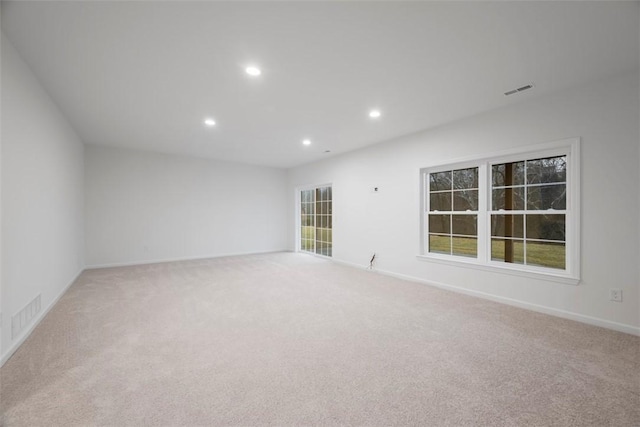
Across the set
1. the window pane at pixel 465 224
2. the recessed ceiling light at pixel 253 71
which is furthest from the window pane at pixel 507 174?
the recessed ceiling light at pixel 253 71

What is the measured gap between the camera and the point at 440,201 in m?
4.13

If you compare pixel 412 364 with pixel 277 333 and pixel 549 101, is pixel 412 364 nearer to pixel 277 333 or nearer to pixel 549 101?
pixel 277 333

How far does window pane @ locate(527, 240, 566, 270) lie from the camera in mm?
2998

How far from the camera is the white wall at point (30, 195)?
2.03 metres

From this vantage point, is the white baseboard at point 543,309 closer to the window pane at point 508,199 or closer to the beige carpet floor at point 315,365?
the beige carpet floor at point 315,365

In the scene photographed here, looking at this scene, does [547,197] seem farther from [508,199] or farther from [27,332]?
[27,332]

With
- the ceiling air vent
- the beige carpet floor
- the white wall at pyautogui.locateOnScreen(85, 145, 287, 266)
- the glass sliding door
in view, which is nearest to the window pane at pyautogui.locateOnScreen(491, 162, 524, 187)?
the ceiling air vent

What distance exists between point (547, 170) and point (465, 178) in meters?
0.95

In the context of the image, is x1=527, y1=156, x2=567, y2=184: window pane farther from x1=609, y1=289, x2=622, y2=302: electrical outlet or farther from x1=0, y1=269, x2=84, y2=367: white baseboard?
x1=0, y1=269, x2=84, y2=367: white baseboard

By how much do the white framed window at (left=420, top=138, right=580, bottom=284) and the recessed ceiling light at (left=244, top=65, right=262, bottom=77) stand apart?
301cm

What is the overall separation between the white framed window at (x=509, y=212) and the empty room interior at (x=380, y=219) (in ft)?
0.09

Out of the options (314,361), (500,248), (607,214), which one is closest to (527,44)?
(607,214)

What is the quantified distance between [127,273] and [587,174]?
6.96 meters

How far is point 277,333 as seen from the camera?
96.3 inches
